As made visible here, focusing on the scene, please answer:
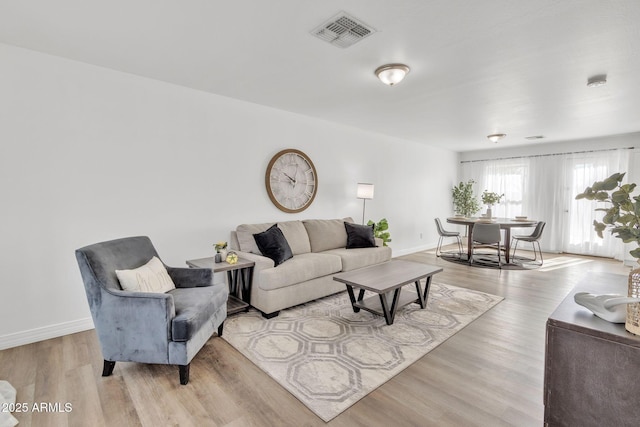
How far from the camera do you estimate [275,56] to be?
8.55 feet

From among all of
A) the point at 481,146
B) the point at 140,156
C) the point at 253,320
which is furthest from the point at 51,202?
the point at 481,146

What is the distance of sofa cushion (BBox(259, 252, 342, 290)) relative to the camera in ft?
9.87

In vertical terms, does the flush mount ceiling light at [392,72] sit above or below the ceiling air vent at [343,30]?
below

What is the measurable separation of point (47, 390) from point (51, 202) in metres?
1.54

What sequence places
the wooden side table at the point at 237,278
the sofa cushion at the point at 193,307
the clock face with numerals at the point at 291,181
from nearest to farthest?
the sofa cushion at the point at 193,307, the wooden side table at the point at 237,278, the clock face with numerals at the point at 291,181

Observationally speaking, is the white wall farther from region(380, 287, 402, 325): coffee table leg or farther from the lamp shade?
region(380, 287, 402, 325): coffee table leg

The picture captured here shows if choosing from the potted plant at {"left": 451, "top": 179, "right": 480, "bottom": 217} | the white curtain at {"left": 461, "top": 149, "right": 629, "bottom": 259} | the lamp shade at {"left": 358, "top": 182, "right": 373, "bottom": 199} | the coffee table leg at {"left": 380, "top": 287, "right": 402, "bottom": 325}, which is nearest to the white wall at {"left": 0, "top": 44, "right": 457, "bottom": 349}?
the lamp shade at {"left": 358, "top": 182, "right": 373, "bottom": 199}

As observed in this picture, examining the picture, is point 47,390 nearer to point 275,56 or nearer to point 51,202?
point 51,202

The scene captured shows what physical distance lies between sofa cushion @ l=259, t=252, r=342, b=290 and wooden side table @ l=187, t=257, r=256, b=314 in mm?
254

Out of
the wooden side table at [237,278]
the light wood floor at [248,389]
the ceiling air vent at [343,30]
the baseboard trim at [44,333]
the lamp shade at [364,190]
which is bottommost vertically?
the light wood floor at [248,389]

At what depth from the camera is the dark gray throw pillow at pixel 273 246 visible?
3340mm

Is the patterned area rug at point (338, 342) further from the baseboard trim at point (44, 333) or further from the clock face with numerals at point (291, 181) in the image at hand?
the clock face with numerals at point (291, 181)

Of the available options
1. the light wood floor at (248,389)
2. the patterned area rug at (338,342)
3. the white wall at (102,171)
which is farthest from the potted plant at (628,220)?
the white wall at (102,171)

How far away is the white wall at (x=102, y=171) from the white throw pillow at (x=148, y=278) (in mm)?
811
